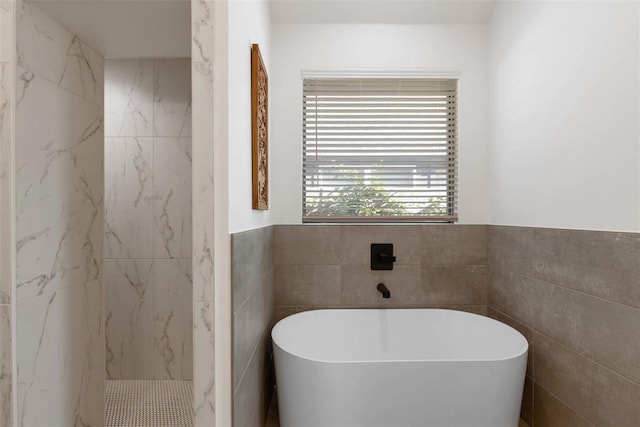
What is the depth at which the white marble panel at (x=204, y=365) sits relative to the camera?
3.51 feet

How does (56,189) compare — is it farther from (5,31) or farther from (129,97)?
(129,97)

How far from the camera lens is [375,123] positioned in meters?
2.40

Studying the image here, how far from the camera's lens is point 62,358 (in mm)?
1429

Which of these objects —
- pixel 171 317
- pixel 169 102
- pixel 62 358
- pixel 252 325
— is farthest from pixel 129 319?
pixel 169 102

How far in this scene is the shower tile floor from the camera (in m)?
1.89

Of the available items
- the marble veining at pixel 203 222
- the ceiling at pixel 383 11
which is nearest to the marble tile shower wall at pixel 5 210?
the marble veining at pixel 203 222

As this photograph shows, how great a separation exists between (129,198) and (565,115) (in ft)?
8.05

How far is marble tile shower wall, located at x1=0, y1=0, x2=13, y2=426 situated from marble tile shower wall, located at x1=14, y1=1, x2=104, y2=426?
0.14 feet

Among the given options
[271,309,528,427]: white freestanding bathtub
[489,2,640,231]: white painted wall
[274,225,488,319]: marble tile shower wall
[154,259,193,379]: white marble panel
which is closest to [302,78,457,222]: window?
[274,225,488,319]: marble tile shower wall

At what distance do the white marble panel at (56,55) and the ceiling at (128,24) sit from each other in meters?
0.04

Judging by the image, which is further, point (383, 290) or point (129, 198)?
point (129, 198)

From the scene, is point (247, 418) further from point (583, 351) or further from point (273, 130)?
point (273, 130)

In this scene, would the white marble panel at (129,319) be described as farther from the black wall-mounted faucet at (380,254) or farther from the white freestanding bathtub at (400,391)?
the black wall-mounted faucet at (380,254)

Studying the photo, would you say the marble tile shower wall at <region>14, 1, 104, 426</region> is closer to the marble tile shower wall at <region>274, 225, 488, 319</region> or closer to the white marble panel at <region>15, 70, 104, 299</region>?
the white marble panel at <region>15, 70, 104, 299</region>
